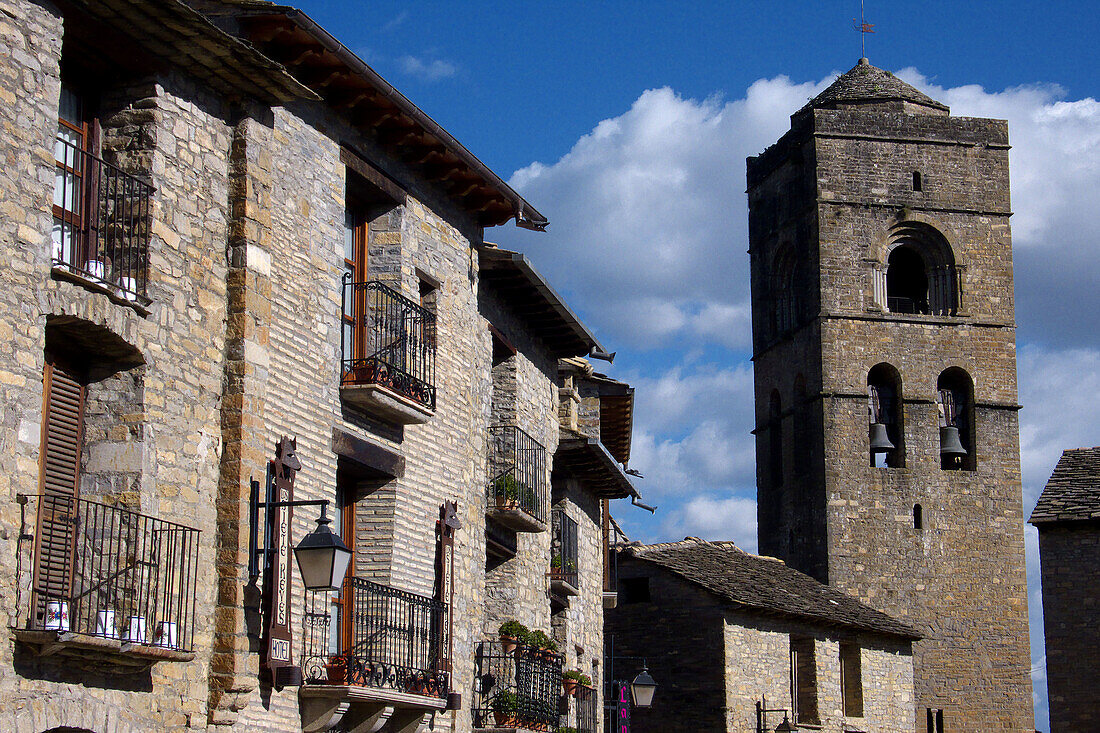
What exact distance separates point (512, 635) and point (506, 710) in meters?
1.08

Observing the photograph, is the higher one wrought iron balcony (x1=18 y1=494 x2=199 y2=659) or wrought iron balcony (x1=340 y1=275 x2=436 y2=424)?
wrought iron balcony (x1=340 y1=275 x2=436 y2=424)

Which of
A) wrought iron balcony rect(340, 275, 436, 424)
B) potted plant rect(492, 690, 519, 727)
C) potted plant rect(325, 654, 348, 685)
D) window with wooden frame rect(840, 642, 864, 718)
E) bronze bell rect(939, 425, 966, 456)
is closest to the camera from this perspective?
potted plant rect(325, 654, 348, 685)

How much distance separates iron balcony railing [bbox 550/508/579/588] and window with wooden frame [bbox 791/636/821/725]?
1131cm

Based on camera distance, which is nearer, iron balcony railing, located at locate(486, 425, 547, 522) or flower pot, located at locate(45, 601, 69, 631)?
flower pot, located at locate(45, 601, 69, 631)

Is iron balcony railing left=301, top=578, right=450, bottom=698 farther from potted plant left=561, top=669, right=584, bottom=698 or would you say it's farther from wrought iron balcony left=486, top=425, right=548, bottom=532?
potted plant left=561, top=669, right=584, bottom=698

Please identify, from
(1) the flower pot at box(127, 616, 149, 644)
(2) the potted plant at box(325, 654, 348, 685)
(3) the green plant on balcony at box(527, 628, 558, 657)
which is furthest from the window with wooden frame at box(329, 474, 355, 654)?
(3) the green plant on balcony at box(527, 628, 558, 657)

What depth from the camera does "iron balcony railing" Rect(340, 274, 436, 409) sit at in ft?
50.4

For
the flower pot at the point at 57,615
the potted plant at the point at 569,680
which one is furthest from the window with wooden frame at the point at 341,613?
the potted plant at the point at 569,680

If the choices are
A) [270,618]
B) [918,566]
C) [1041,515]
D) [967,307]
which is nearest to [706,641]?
[1041,515]

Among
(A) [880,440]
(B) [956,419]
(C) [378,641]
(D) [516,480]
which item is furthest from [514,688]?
(B) [956,419]

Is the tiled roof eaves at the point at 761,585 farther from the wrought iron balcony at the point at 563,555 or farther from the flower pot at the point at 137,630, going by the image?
the flower pot at the point at 137,630

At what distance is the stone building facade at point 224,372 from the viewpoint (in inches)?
435

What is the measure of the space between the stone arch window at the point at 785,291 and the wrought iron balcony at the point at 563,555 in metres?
24.1

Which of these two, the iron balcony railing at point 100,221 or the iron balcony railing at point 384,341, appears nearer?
the iron balcony railing at point 100,221
